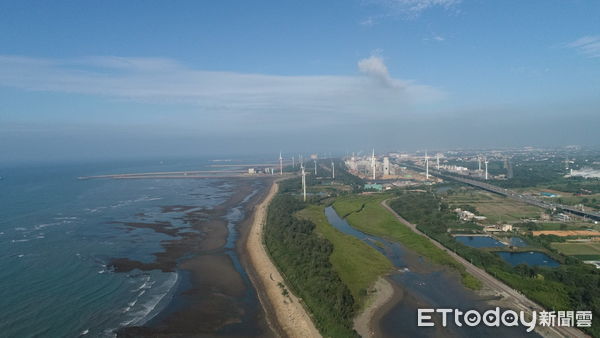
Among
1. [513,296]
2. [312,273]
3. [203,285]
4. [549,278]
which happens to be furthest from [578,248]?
[203,285]

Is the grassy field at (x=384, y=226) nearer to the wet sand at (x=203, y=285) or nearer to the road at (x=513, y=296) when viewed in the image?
the road at (x=513, y=296)

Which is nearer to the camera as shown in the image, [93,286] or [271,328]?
[271,328]

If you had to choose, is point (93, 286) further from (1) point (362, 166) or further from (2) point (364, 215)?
(1) point (362, 166)

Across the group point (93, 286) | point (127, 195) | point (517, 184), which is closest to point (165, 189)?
point (127, 195)

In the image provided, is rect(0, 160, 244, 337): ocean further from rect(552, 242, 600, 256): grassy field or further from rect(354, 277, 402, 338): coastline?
rect(552, 242, 600, 256): grassy field

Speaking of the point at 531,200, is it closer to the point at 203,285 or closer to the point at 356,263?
the point at 356,263

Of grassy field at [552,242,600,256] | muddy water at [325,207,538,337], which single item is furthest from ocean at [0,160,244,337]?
grassy field at [552,242,600,256]

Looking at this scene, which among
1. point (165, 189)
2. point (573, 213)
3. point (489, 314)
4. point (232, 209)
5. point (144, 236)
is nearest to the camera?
point (489, 314)
